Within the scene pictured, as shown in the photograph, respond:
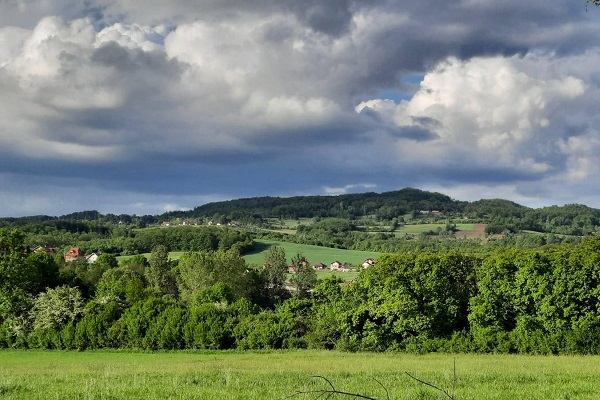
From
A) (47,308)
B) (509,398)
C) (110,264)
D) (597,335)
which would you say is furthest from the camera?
(110,264)

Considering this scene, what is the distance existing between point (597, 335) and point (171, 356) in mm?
37419

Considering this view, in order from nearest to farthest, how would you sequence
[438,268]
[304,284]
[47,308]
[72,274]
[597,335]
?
[597,335], [438,268], [47,308], [72,274], [304,284]

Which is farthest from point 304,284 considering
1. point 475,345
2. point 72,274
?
point 475,345

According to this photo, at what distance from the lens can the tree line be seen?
48.1m

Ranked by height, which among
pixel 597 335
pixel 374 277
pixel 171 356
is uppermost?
pixel 374 277

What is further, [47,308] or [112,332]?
[47,308]


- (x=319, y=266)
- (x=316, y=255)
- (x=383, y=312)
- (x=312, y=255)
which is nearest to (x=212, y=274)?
(x=383, y=312)

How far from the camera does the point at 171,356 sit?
162 feet

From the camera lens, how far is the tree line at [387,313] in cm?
4812

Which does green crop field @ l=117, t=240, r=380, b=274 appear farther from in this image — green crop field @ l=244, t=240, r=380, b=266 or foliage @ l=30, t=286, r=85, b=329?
foliage @ l=30, t=286, r=85, b=329

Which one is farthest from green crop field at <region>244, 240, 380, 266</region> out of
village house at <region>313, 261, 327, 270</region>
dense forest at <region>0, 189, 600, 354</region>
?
dense forest at <region>0, 189, 600, 354</region>

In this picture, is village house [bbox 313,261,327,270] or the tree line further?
village house [bbox 313,261,327,270]

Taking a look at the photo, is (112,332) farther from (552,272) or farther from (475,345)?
(552,272)

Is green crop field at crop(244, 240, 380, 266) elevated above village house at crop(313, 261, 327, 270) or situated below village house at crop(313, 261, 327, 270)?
above
